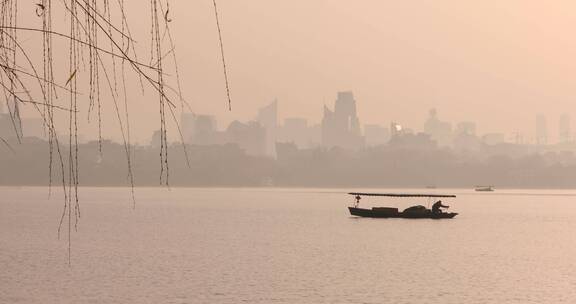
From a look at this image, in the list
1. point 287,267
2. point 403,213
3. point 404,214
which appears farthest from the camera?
point 403,213

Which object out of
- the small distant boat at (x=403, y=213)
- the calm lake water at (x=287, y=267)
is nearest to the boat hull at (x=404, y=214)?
the small distant boat at (x=403, y=213)

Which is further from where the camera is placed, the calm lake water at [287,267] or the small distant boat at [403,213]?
the small distant boat at [403,213]

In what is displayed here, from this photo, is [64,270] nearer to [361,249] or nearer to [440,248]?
[361,249]

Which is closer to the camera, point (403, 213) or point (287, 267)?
point (287, 267)

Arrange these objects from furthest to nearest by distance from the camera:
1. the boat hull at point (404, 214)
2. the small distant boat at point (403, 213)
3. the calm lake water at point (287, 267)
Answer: the small distant boat at point (403, 213) → the boat hull at point (404, 214) → the calm lake water at point (287, 267)

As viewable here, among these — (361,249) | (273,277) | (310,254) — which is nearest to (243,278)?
(273,277)

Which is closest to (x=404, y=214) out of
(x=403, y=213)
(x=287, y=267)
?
(x=403, y=213)

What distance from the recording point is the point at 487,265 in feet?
349

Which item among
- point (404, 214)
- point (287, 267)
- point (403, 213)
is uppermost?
point (403, 213)

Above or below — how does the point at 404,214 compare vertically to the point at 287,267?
above

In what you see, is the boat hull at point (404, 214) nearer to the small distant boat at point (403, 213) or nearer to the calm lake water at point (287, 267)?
the small distant boat at point (403, 213)

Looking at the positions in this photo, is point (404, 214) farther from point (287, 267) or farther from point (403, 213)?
point (287, 267)

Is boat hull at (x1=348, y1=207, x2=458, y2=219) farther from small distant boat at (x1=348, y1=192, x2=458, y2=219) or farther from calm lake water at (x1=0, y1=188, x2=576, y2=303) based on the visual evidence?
calm lake water at (x1=0, y1=188, x2=576, y2=303)

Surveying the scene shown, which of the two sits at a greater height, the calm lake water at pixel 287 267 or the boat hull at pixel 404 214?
the boat hull at pixel 404 214
